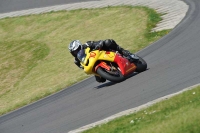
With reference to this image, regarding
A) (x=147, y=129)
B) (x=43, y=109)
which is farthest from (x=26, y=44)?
(x=147, y=129)

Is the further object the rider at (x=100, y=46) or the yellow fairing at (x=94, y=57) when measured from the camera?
the rider at (x=100, y=46)

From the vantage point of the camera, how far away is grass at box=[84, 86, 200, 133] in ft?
23.6

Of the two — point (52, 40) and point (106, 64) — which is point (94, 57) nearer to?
point (106, 64)

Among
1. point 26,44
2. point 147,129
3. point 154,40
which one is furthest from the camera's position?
point 26,44

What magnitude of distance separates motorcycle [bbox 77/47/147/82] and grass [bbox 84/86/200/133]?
10.8 feet

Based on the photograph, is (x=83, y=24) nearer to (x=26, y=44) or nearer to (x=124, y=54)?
(x=26, y=44)

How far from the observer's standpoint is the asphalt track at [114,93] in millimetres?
11156

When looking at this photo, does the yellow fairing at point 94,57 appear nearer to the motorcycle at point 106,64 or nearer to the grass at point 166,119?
the motorcycle at point 106,64

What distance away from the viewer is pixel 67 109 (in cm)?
1269

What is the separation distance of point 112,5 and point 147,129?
1793 cm

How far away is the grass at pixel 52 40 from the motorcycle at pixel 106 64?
9.17 ft

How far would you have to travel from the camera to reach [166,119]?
7.96 meters

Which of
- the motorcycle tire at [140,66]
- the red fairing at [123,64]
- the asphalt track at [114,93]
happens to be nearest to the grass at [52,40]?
the asphalt track at [114,93]

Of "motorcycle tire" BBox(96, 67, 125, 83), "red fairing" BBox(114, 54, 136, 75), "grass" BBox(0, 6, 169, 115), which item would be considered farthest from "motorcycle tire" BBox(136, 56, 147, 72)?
"grass" BBox(0, 6, 169, 115)
